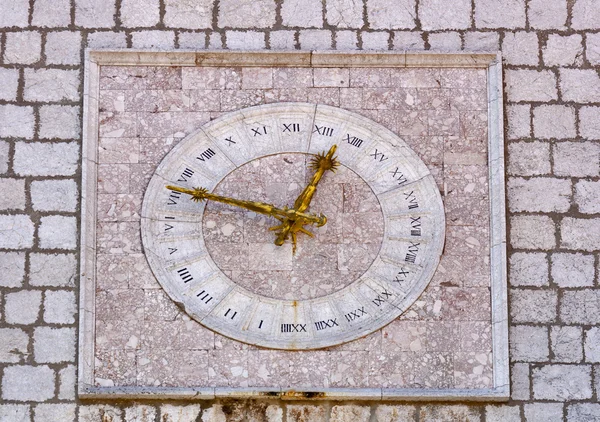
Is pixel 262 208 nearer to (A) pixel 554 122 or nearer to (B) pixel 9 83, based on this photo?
(B) pixel 9 83

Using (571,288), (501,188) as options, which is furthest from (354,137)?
(571,288)

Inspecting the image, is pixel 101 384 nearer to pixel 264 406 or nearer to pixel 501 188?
pixel 264 406

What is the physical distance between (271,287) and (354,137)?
118 centimetres

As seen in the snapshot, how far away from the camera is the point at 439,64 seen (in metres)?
9.68

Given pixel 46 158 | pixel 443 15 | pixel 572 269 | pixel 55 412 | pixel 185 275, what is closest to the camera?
pixel 55 412

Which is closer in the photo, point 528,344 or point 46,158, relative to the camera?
point 528,344

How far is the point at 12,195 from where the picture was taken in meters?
9.40

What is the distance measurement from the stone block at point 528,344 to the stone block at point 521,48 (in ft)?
6.14

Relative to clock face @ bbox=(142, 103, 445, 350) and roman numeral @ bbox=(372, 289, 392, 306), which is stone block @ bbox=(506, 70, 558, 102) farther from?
roman numeral @ bbox=(372, 289, 392, 306)

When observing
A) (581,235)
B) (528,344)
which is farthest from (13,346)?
(581,235)

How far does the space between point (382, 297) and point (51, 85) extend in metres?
2.68

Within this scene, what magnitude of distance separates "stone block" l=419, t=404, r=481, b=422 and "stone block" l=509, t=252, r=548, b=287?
35.7 inches

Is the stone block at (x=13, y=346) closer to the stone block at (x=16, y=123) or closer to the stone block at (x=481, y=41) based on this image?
the stone block at (x=16, y=123)

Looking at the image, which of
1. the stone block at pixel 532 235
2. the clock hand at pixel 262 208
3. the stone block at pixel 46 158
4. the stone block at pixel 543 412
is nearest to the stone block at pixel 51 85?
the stone block at pixel 46 158
